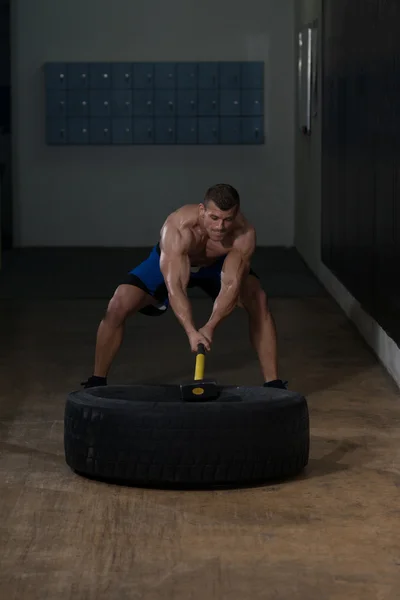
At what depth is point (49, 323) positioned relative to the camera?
26.3 ft

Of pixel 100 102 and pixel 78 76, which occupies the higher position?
pixel 78 76

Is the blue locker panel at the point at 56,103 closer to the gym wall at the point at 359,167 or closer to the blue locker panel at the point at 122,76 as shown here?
the blue locker panel at the point at 122,76

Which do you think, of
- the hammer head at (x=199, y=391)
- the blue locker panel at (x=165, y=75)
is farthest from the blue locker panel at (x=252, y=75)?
the hammer head at (x=199, y=391)

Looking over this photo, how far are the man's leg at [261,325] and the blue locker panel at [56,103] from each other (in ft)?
25.5

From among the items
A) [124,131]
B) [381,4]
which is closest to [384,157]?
[381,4]

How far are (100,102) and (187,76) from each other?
0.89 m

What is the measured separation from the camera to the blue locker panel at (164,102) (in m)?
12.7

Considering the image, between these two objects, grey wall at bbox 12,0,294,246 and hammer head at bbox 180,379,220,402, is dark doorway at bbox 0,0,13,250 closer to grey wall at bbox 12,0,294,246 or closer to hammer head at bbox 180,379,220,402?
grey wall at bbox 12,0,294,246

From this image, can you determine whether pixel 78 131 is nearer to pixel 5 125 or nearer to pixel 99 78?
pixel 99 78

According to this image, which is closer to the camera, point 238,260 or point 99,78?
point 238,260

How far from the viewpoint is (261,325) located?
5422mm

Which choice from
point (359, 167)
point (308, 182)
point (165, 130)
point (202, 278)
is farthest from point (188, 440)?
point (165, 130)

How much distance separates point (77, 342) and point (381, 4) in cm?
244

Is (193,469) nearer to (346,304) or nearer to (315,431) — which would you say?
(315,431)
